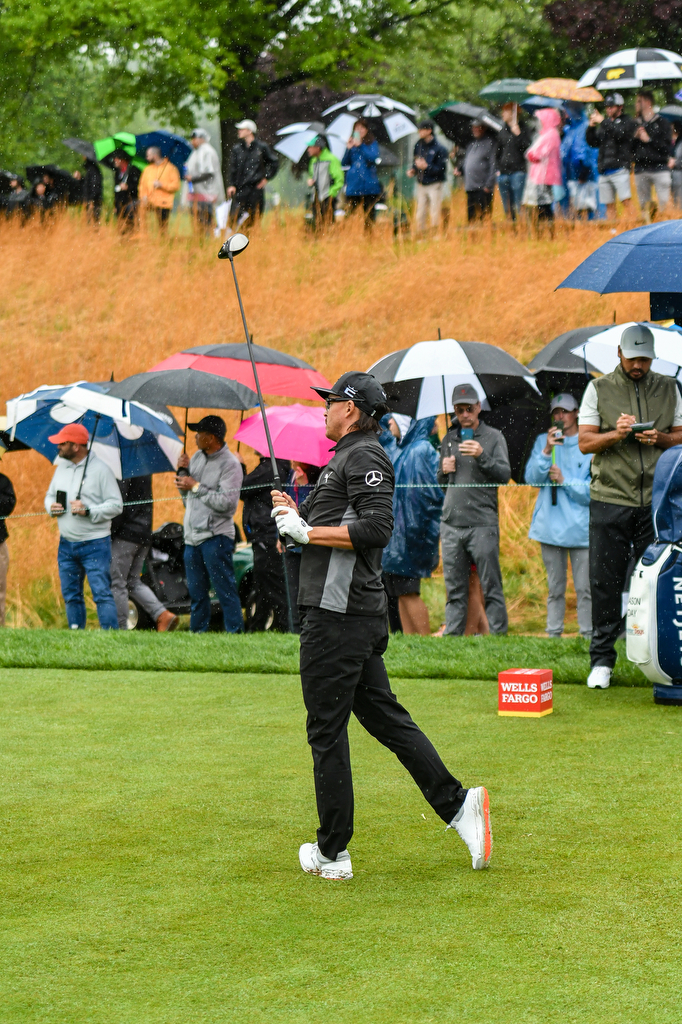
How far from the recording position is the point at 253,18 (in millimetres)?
24328

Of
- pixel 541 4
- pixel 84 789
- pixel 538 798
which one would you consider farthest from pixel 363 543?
pixel 541 4

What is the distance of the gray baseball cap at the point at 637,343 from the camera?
27.6 ft

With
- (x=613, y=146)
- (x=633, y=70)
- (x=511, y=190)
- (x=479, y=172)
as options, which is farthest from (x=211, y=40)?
(x=613, y=146)

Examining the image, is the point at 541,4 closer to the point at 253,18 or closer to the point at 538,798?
the point at 253,18

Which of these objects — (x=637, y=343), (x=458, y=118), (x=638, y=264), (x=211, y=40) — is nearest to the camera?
(x=638, y=264)

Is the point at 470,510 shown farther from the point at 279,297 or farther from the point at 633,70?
the point at 279,297

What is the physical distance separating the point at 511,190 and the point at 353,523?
54.3ft

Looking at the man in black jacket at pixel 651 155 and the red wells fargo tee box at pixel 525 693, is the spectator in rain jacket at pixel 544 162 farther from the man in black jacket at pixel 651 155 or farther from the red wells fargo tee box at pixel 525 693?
the red wells fargo tee box at pixel 525 693

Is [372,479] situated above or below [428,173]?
below

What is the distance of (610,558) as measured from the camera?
28.0ft

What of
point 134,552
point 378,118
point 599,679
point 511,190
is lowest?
point 599,679

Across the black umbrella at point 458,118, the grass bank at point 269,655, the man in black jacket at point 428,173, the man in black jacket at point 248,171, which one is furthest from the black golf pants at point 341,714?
the black umbrella at point 458,118

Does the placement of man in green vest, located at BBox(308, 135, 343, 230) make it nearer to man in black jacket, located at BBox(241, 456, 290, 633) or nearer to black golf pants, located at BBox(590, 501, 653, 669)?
man in black jacket, located at BBox(241, 456, 290, 633)

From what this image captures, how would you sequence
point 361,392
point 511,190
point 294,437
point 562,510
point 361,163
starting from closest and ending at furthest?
point 361,392, point 562,510, point 294,437, point 511,190, point 361,163
